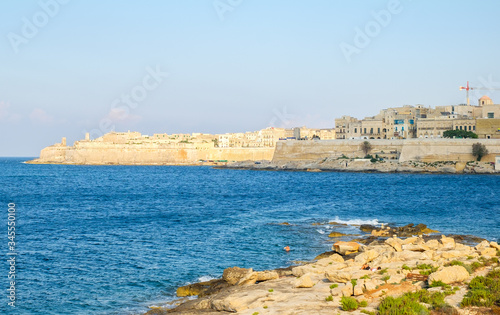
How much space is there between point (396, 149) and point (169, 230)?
4923cm

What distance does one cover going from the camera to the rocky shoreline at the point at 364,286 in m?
9.02

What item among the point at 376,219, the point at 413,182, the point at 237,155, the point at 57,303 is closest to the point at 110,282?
the point at 57,303

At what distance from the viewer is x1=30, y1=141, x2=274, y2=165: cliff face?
96062mm

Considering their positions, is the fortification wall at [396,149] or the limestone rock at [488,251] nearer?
the limestone rock at [488,251]

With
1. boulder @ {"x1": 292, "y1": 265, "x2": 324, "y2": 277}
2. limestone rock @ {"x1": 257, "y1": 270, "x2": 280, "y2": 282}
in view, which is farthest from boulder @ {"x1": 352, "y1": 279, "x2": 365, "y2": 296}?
limestone rock @ {"x1": 257, "y1": 270, "x2": 280, "y2": 282}

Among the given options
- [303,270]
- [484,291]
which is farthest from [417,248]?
[484,291]

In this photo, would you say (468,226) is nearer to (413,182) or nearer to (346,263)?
(346,263)

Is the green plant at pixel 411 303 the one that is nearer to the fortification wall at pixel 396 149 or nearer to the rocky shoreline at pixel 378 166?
the rocky shoreline at pixel 378 166

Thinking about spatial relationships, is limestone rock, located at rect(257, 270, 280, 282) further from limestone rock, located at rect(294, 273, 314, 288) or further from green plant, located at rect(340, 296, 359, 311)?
green plant, located at rect(340, 296, 359, 311)

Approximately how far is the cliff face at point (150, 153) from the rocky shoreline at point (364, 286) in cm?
8155

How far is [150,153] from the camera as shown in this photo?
327 ft

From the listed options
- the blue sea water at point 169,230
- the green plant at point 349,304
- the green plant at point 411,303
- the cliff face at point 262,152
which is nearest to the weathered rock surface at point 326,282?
the green plant at point 349,304

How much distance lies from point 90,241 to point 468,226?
596 inches

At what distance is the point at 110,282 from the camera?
549 inches
